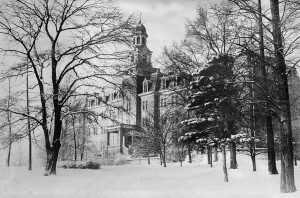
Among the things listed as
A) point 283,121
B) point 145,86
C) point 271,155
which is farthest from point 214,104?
point 145,86

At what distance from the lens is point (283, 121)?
38.0ft

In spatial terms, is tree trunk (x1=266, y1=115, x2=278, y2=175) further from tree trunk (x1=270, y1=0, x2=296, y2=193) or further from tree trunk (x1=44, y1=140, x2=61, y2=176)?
tree trunk (x1=44, y1=140, x2=61, y2=176)

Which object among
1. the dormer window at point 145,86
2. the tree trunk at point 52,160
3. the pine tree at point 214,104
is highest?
the dormer window at point 145,86

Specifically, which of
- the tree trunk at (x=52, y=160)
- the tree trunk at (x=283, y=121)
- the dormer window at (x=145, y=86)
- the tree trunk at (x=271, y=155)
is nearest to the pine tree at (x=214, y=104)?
the tree trunk at (x=271, y=155)

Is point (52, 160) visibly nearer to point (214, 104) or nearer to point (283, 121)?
point (214, 104)

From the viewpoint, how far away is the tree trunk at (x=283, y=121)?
1107cm

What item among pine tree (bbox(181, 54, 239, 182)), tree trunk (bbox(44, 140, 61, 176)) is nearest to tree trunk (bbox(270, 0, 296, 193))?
pine tree (bbox(181, 54, 239, 182))

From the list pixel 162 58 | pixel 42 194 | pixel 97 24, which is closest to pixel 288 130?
pixel 42 194

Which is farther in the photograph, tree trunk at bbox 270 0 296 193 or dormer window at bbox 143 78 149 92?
dormer window at bbox 143 78 149 92

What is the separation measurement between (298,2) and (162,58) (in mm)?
18304

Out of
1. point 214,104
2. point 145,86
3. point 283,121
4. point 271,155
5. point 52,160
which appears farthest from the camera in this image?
point 145,86

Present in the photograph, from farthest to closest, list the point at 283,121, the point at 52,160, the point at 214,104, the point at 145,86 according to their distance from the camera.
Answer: the point at 145,86 < the point at 52,160 < the point at 214,104 < the point at 283,121

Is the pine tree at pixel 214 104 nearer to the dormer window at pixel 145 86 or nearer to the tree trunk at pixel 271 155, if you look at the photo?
the tree trunk at pixel 271 155

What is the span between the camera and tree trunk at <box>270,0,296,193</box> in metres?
11.1
